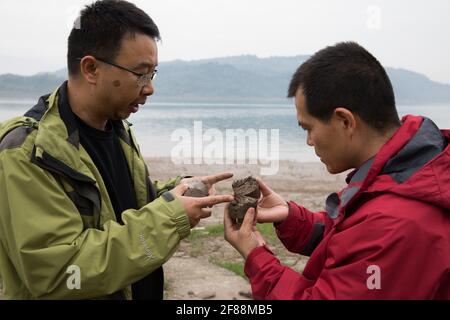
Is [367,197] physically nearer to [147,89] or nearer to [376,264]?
[376,264]

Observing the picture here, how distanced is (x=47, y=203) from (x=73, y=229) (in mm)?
215

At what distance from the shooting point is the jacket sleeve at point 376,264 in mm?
2252

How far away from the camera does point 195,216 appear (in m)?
3.05

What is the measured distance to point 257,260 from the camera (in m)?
2.91

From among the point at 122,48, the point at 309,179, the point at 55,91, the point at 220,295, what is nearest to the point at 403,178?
the point at 122,48

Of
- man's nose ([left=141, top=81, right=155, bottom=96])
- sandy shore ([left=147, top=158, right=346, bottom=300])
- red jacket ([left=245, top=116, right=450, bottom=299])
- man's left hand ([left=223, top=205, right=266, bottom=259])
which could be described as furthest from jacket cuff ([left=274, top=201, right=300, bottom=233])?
sandy shore ([left=147, top=158, right=346, bottom=300])

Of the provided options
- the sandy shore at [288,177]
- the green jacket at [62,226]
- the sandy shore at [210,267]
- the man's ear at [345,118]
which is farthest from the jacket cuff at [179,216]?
the sandy shore at [288,177]

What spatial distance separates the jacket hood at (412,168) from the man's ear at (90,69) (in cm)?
189

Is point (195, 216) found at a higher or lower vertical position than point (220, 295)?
higher

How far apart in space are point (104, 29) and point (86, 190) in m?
1.15

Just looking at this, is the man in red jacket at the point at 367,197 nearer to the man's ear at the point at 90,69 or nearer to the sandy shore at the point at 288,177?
the man's ear at the point at 90,69

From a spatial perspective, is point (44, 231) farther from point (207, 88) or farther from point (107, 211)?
point (207, 88)

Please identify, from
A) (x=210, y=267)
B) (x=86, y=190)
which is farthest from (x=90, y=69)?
(x=210, y=267)

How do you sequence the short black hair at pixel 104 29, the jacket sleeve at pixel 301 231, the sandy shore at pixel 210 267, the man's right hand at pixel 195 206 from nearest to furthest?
1. the man's right hand at pixel 195 206
2. the short black hair at pixel 104 29
3. the jacket sleeve at pixel 301 231
4. the sandy shore at pixel 210 267
